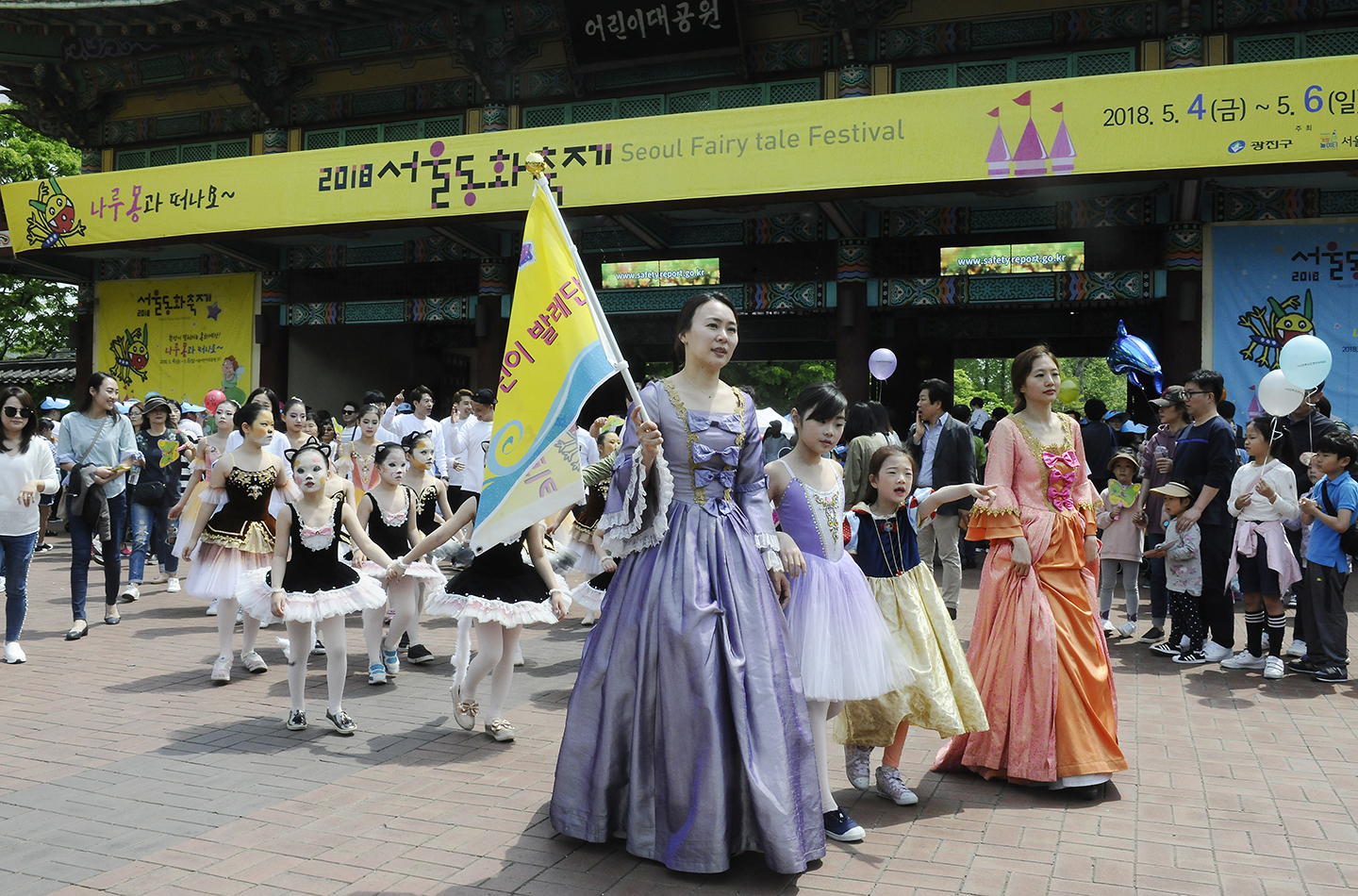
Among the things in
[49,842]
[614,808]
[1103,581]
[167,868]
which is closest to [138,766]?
[49,842]

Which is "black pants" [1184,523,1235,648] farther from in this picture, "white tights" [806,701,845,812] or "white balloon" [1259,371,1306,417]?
"white tights" [806,701,845,812]

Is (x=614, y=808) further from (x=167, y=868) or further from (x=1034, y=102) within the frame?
(x=1034, y=102)

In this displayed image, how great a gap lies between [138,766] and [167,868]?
56.7 inches

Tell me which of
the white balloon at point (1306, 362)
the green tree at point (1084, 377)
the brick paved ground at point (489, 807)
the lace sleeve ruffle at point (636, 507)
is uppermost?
the green tree at point (1084, 377)

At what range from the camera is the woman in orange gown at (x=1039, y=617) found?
462cm

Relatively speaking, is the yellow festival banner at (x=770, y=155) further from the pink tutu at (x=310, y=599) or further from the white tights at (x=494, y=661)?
the white tights at (x=494, y=661)

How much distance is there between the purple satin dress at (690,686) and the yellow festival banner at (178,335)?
16.3 m

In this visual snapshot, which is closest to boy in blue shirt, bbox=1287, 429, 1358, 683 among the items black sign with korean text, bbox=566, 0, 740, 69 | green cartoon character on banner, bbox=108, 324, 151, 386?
black sign with korean text, bbox=566, 0, 740, 69

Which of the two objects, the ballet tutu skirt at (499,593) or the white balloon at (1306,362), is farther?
the white balloon at (1306,362)

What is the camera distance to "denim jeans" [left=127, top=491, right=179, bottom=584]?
34.1ft

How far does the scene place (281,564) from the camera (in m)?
5.67

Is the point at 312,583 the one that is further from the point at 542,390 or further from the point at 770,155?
the point at 770,155

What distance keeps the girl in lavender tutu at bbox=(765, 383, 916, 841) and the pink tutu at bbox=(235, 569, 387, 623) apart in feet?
8.68

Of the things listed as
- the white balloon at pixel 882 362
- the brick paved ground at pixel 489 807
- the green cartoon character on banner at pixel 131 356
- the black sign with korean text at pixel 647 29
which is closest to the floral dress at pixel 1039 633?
the brick paved ground at pixel 489 807
